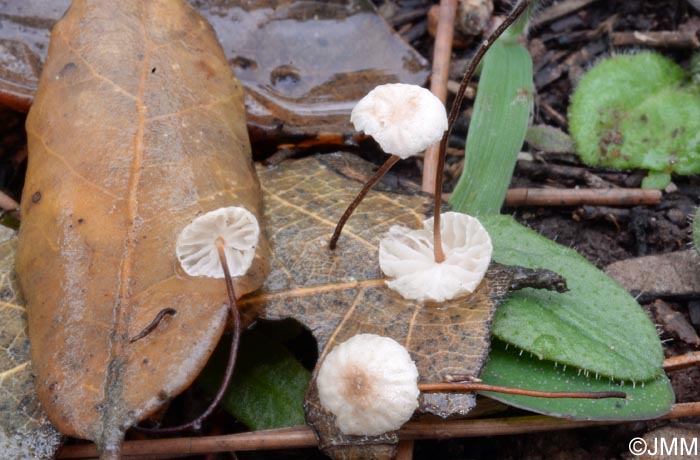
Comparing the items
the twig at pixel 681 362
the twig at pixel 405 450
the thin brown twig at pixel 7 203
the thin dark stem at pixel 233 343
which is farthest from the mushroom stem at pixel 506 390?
the thin brown twig at pixel 7 203

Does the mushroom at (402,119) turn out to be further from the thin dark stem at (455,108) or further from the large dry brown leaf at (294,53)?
the large dry brown leaf at (294,53)

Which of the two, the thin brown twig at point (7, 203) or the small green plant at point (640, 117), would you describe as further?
the small green plant at point (640, 117)

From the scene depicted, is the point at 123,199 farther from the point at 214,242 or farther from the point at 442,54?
the point at 442,54

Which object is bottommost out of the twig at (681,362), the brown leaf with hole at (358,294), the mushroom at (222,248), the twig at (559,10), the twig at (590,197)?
the twig at (681,362)

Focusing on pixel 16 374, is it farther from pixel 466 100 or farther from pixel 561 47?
pixel 561 47

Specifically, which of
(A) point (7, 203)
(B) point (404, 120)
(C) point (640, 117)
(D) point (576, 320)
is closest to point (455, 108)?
(B) point (404, 120)

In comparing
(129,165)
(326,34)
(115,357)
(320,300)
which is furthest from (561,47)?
(115,357)

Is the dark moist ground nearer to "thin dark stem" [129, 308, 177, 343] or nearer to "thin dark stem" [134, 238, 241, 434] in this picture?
"thin dark stem" [134, 238, 241, 434]
